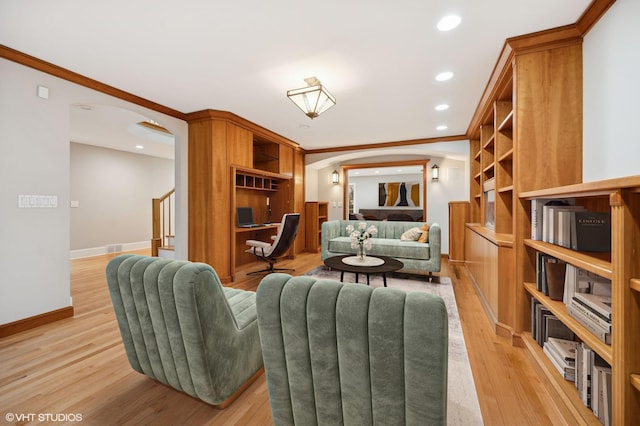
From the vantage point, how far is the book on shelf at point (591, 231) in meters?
1.52

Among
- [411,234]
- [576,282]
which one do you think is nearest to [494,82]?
[576,282]

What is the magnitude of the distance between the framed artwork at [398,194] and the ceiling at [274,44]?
706cm

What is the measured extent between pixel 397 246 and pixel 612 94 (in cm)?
298

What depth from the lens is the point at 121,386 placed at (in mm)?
1707

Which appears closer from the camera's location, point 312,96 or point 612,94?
point 612,94

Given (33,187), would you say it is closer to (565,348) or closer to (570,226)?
(570,226)

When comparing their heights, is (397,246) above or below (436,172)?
below

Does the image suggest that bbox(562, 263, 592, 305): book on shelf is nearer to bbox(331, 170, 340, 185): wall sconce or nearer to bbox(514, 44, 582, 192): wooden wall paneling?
bbox(514, 44, 582, 192): wooden wall paneling

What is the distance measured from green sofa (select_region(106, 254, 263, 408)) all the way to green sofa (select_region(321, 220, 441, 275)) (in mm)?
3116

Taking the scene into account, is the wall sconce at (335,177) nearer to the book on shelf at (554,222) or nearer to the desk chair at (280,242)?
the desk chair at (280,242)

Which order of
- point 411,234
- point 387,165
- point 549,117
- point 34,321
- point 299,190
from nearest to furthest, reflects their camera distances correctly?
point 549,117
point 34,321
point 411,234
point 299,190
point 387,165

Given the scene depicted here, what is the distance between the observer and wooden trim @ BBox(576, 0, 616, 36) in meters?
1.79

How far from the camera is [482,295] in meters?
3.11

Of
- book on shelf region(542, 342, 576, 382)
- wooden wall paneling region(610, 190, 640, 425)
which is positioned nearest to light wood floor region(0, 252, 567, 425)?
book on shelf region(542, 342, 576, 382)
